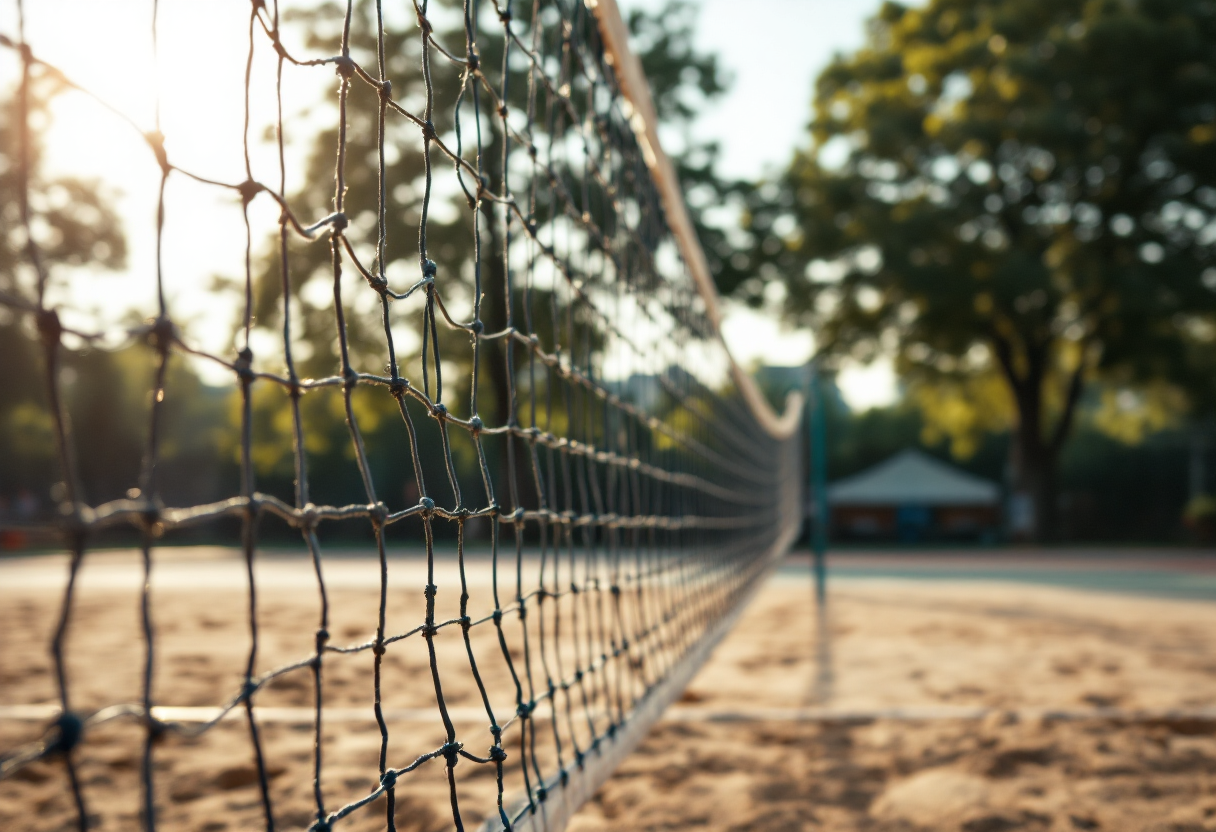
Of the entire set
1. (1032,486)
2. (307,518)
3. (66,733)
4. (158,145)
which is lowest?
(66,733)

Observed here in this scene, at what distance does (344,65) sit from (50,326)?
2.31 ft

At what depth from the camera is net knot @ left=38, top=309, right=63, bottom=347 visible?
78 centimetres

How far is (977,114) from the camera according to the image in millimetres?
18203

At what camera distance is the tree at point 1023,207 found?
56.4 feet

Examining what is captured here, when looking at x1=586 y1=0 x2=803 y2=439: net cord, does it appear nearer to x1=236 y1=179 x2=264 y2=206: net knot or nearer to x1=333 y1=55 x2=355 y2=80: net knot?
x1=333 y1=55 x2=355 y2=80: net knot

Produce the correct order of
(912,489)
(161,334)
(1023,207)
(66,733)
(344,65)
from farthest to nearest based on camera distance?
(912,489) < (1023,207) < (344,65) < (161,334) < (66,733)

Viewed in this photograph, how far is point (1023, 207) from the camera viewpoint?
1859 centimetres

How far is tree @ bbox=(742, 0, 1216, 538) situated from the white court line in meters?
14.4

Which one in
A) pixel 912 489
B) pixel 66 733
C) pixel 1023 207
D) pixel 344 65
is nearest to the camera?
pixel 66 733

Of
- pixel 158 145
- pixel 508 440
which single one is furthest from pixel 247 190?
pixel 508 440

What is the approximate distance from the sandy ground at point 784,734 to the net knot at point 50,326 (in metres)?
1.72

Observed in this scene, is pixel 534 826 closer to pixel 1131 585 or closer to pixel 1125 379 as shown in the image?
pixel 1131 585

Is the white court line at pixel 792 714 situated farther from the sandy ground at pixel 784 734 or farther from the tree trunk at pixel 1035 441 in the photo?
the tree trunk at pixel 1035 441

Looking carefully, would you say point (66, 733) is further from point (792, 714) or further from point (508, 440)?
point (792, 714)
